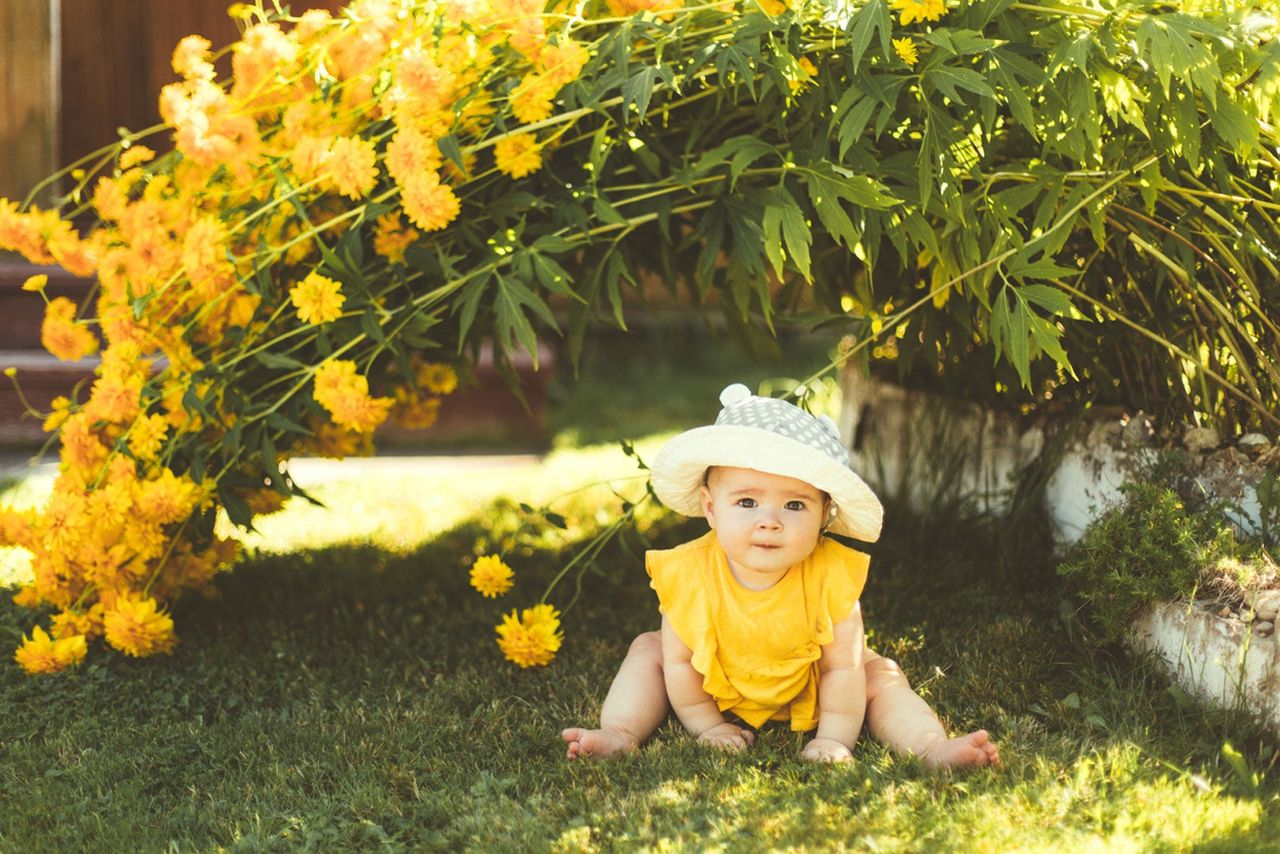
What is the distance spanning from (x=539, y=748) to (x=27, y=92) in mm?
3734

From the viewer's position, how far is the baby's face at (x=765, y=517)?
92.1 inches

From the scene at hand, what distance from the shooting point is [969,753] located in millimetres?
2238

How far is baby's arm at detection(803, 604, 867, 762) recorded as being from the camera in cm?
238

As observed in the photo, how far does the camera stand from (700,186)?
2775mm

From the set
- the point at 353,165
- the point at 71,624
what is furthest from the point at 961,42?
the point at 71,624

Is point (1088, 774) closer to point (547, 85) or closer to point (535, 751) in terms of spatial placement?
point (535, 751)

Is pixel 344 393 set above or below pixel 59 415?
above

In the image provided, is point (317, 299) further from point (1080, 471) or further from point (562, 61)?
point (1080, 471)

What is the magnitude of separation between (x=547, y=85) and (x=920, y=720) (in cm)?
140

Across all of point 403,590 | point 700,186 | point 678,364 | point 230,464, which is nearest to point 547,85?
point 700,186

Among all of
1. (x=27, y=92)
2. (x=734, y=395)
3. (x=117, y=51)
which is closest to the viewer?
(x=734, y=395)

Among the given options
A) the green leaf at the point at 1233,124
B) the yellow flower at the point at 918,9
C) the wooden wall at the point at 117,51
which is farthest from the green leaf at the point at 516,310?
→ the wooden wall at the point at 117,51

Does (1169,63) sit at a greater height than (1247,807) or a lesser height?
greater

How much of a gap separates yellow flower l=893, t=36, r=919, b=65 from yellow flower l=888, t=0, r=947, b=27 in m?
0.04
